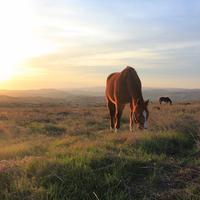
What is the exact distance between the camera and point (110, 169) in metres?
7.38

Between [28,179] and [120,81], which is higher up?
[120,81]

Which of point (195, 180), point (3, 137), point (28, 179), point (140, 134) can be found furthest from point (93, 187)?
point (3, 137)

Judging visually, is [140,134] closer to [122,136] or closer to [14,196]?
[122,136]

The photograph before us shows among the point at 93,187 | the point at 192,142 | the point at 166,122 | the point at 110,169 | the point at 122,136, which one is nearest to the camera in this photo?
the point at 93,187

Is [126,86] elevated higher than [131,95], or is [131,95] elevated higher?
[126,86]

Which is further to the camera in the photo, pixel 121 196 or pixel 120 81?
pixel 120 81

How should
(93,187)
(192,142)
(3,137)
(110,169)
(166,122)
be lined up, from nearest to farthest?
1. (93,187)
2. (110,169)
3. (192,142)
4. (166,122)
5. (3,137)

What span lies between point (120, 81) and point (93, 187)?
9.29 m

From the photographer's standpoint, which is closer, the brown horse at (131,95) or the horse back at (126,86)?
the brown horse at (131,95)

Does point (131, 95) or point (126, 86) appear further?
point (126, 86)

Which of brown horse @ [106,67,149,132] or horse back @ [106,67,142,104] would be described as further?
horse back @ [106,67,142,104]

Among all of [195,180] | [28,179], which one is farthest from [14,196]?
[195,180]

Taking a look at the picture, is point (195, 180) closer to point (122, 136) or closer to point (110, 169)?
point (110, 169)

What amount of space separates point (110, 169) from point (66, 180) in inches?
37.6
